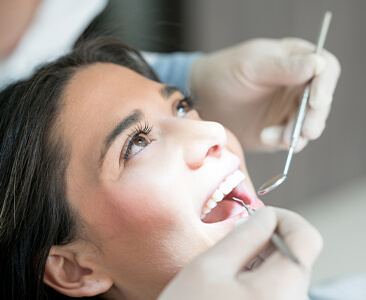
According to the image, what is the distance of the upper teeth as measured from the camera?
31.3 inches

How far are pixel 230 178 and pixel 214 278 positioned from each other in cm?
29

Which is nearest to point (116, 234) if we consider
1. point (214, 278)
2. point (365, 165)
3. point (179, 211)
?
point (179, 211)

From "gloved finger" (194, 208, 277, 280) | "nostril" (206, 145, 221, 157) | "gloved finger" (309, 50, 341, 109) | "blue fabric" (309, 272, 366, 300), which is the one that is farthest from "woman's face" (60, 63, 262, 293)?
"blue fabric" (309, 272, 366, 300)

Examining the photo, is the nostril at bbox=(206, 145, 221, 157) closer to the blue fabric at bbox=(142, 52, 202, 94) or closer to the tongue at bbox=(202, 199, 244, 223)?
the tongue at bbox=(202, 199, 244, 223)

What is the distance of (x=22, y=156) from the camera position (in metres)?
0.82

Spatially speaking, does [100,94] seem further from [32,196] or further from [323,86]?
[323,86]

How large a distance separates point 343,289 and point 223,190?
0.54 metres

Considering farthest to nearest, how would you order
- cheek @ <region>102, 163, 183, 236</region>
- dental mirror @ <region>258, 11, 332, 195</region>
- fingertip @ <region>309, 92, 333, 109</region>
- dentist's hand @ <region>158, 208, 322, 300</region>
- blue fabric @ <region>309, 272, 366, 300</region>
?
blue fabric @ <region>309, 272, 366, 300</region>, fingertip @ <region>309, 92, 333, 109</region>, dental mirror @ <region>258, 11, 332, 195</region>, cheek @ <region>102, 163, 183, 236</region>, dentist's hand @ <region>158, 208, 322, 300</region>

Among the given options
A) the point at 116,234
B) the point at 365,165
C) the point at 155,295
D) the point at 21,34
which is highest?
the point at 21,34

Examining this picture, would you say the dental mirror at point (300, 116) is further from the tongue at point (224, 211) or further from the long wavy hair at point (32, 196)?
the long wavy hair at point (32, 196)

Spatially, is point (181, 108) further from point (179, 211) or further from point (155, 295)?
point (155, 295)

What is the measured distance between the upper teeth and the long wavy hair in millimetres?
231

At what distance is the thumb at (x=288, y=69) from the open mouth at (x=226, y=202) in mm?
348

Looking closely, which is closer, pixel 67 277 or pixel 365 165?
pixel 67 277
